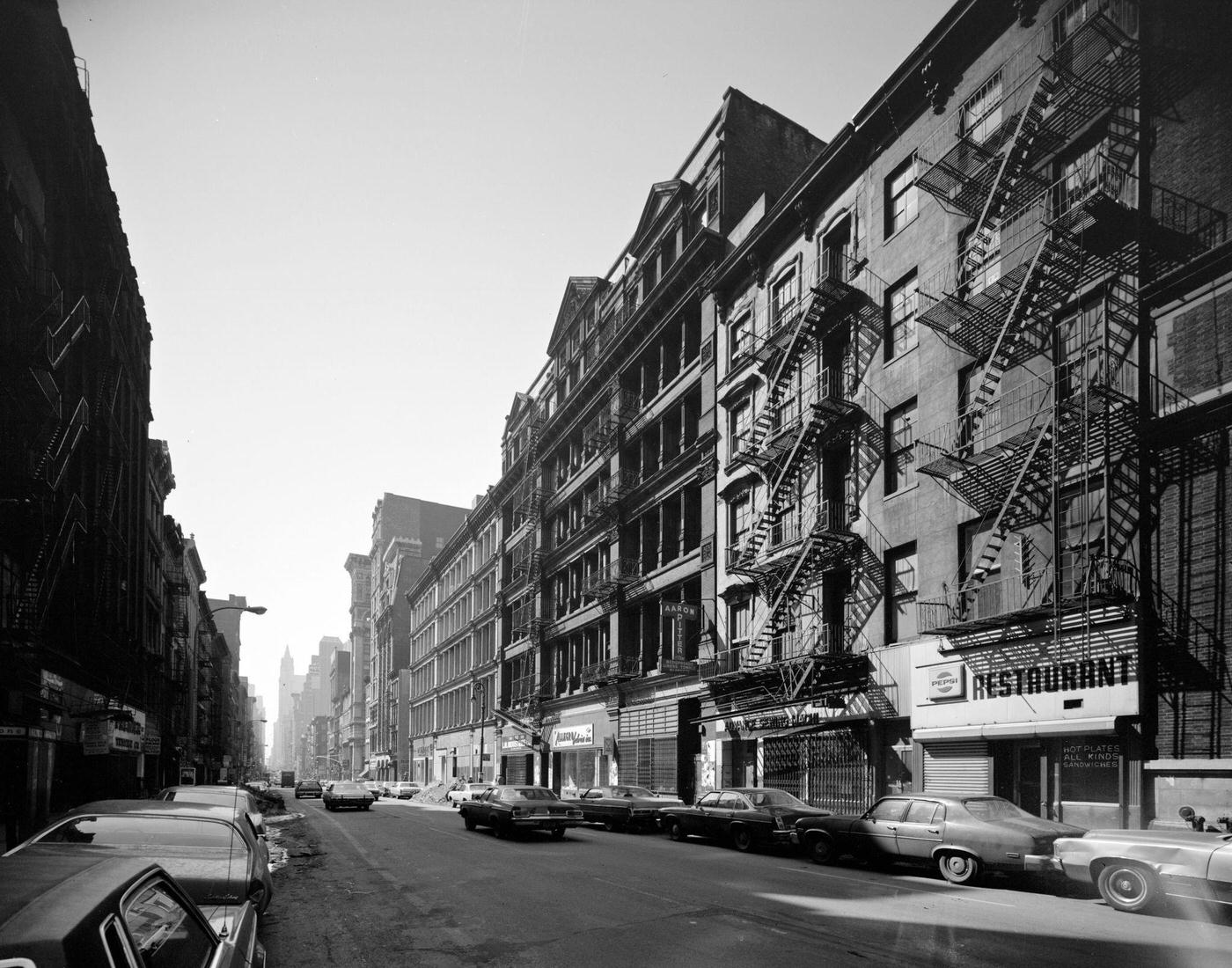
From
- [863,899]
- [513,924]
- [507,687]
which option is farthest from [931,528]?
[507,687]

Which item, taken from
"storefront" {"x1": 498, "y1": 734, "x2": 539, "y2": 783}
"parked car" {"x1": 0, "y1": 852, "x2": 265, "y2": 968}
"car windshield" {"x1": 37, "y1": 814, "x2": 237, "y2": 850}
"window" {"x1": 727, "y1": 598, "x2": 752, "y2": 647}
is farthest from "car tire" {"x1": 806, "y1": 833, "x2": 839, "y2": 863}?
"storefront" {"x1": 498, "y1": 734, "x2": 539, "y2": 783}

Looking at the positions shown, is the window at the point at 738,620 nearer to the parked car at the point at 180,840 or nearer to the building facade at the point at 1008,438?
the building facade at the point at 1008,438

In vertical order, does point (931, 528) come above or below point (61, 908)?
above

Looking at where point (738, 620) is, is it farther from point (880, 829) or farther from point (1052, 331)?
point (880, 829)

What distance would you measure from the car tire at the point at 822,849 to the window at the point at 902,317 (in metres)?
13.8

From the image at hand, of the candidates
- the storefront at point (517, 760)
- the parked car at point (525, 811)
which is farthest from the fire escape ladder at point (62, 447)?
the storefront at point (517, 760)

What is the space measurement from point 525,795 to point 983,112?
20559 millimetres

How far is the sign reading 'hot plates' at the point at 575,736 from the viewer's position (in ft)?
147

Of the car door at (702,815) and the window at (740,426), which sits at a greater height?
the window at (740,426)

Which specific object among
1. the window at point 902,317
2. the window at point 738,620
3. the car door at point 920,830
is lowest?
the car door at point 920,830

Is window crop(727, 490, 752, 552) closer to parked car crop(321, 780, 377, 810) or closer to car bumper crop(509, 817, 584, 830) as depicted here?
car bumper crop(509, 817, 584, 830)

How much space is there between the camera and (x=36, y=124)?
25.1 meters

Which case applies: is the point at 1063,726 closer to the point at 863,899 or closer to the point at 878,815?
the point at 878,815

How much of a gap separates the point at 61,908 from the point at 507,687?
6049 centimetres
